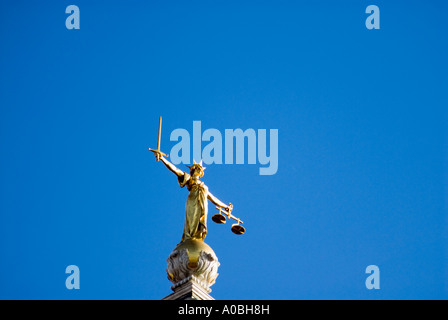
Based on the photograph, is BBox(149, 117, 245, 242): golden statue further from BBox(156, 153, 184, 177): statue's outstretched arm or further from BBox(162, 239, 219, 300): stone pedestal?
BBox(162, 239, 219, 300): stone pedestal

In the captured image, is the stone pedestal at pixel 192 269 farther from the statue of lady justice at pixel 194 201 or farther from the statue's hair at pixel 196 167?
the statue's hair at pixel 196 167

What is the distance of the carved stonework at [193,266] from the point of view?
6194 centimetres

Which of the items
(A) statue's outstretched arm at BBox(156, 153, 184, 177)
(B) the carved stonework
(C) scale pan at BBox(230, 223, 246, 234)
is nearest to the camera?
(B) the carved stonework

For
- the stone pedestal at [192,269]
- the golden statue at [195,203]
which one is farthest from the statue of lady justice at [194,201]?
the stone pedestal at [192,269]

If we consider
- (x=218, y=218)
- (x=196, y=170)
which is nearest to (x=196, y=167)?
(x=196, y=170)

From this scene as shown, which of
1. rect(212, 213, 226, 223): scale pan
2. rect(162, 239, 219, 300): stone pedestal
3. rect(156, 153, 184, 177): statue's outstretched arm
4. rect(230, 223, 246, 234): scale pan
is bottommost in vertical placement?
rect(162, 239, 219, 300): stone pedestal

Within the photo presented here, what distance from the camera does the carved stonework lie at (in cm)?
6194

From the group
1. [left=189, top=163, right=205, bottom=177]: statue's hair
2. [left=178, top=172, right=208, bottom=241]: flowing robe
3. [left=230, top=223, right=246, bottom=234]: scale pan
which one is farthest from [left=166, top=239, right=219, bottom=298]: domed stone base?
[left=189, top=163, right=205, bottom=177]: statue's hair

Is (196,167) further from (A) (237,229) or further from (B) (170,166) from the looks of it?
(A) (237,229)
